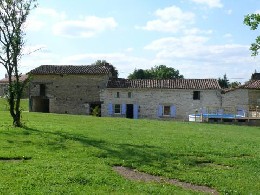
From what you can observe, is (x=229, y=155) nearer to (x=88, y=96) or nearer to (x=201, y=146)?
(x=201, y=146)

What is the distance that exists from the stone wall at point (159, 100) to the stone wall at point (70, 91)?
186cm

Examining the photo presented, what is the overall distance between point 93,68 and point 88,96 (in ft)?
14.8

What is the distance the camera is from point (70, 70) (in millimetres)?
59719

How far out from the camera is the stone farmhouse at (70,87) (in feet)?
192

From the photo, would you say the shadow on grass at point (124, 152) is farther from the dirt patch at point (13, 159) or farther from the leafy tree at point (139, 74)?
the leafy tree at point (139, 74)

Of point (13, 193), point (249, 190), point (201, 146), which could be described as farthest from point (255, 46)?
point (13, 193)

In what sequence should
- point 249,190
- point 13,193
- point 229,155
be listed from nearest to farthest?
point 13,193
point 249,190
point 229,155

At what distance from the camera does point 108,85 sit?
5825 centimetres

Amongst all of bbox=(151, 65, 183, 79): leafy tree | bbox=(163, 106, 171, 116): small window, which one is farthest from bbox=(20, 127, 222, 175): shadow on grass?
bbox=(151, 65, 183, 79): leafy tree

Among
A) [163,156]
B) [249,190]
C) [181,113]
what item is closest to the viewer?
[249,190]

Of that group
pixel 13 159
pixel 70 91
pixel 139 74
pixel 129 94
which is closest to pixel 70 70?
pixel 70 91

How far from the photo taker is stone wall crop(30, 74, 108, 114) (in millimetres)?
58531

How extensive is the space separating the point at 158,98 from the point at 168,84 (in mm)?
2493

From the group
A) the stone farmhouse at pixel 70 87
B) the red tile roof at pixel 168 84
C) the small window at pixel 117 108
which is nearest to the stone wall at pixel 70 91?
the stone farmhouse at pixel 70 87
